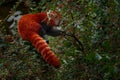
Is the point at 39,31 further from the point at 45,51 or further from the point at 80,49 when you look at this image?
the point at 80,49

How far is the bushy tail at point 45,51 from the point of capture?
375 cm

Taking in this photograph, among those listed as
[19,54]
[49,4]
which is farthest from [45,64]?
[49,4]

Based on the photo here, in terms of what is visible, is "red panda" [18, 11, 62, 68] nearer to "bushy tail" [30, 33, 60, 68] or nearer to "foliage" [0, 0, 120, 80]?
"bushy tail" [30, 33, 60, 68]

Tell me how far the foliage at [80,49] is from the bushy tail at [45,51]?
74 millimetres

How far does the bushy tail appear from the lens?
3751mm

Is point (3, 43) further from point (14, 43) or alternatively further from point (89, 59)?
point (89, 59)

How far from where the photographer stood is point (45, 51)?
13.5 ft

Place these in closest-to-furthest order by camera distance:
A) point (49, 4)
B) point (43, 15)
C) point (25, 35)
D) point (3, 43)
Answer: point (49, 4) < point (3, 43) < point (25, 35) < point (43, 15)

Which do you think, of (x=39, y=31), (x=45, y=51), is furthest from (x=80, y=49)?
(x=39, y=31)

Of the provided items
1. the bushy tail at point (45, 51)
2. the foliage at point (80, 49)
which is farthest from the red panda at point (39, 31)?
the foliage at point (80, 49)

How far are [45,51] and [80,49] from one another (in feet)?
2.69

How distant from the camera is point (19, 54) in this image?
3809mm

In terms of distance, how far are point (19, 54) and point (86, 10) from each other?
945 mm

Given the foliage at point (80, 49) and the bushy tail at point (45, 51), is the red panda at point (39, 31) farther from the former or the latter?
the foliage at point (80, 49)
